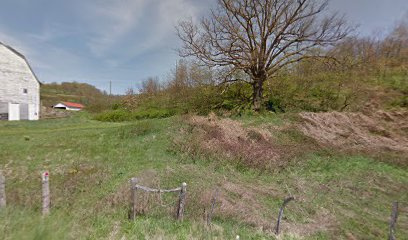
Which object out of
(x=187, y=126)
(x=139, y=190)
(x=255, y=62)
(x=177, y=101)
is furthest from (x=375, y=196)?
(x=177, y=101)

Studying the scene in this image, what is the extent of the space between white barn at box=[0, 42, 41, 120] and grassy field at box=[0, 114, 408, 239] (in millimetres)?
16349

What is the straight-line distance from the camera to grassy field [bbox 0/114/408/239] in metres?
4.42

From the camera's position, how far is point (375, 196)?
7.11m

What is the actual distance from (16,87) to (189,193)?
27.6m

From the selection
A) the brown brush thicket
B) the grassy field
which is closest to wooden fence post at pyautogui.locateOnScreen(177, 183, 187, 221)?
the grassy field

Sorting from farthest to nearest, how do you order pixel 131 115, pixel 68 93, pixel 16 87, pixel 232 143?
pixel 68 93 → pixel 131 115 → pixel 16 87 → pixel 232 143

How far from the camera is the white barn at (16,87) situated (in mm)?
23906

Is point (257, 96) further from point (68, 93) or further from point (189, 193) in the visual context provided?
point (68, 93)

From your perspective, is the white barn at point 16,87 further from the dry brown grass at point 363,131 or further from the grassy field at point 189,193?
the dry brown grass at point 363,131

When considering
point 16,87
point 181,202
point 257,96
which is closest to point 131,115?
point 16,87

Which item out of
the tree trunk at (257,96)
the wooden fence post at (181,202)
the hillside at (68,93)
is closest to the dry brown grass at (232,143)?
the wooden fence post at (181,202)

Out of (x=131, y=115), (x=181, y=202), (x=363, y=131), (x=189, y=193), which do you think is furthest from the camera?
(x=131, y=115)

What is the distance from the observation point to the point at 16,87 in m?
24.8

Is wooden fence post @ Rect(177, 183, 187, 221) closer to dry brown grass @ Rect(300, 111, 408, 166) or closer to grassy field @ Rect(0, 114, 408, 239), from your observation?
grassy field @ Rect(0, 114, 408, 239)
